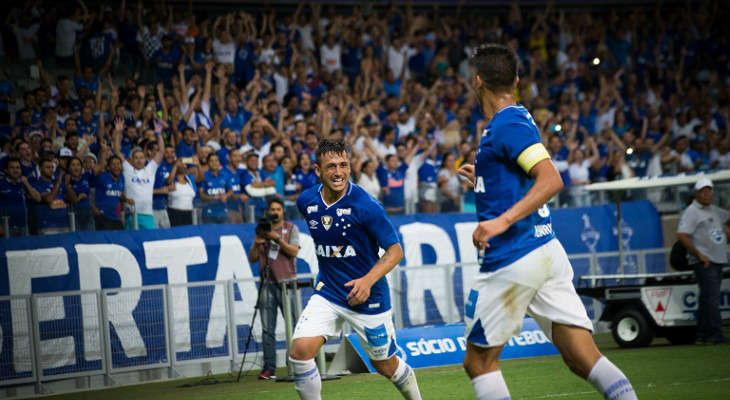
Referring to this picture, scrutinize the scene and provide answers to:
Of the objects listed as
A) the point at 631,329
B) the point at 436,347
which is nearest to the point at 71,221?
the point at 436,347

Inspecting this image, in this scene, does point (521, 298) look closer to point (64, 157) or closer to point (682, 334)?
point (682, 334)

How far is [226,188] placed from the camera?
1603cm

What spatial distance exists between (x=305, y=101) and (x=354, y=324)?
1217cm

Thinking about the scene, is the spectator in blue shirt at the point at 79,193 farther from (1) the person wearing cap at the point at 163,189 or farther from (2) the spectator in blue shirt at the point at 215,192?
(2) the spectator in blue shirt at the point at 215,192

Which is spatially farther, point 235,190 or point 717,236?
point 235,190

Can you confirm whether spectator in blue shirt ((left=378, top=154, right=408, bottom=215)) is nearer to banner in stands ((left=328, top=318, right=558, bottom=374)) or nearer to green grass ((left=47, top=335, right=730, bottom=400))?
banner in stands ((left=328, top=318, right=558, bottom=374))

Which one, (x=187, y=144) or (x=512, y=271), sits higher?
(x=187, y=144)

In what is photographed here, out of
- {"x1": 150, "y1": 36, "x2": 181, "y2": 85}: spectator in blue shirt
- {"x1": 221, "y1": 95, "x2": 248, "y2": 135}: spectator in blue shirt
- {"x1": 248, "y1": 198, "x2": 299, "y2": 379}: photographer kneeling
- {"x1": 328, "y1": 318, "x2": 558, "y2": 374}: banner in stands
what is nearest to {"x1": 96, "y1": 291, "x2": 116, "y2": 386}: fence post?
{"x1": 248, "y1": 198, "x2": 299, "y2": 379}: photographer kneeling

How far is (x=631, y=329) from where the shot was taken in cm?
1462

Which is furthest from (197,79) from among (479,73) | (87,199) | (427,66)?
(479,73)

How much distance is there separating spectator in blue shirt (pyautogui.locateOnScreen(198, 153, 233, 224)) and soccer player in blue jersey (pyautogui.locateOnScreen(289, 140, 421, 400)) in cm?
783

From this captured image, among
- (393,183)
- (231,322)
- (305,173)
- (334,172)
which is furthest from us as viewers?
(393,183)

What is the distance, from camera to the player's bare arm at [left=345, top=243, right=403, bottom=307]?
711cm

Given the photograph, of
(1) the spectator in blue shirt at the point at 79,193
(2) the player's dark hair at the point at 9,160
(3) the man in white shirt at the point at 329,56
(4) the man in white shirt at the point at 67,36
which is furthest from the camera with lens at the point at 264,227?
(3) the man in white shirt at the point at 329,56
